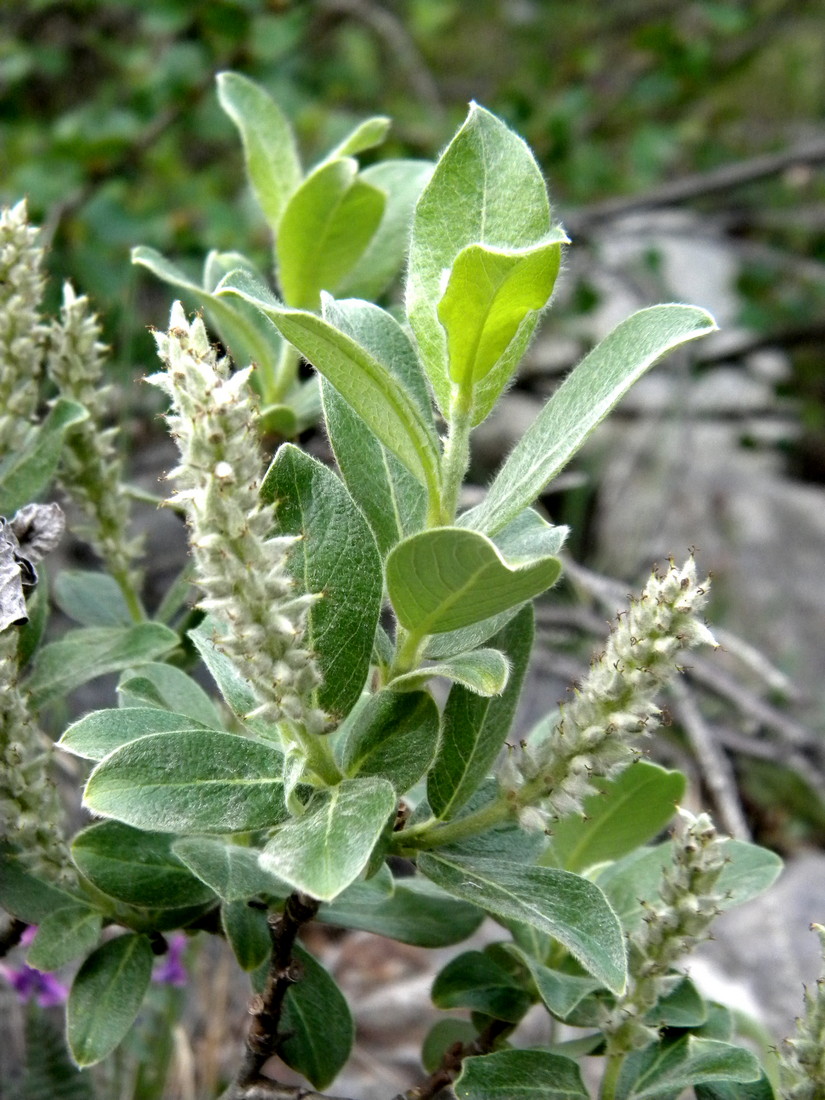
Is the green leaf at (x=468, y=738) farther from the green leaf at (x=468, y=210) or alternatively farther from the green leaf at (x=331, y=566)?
the green leaf at (x=468, y=210)

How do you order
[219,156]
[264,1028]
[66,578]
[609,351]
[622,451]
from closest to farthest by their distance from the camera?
[609,351], [264,1028], [66,578], [219,156], [622,451]

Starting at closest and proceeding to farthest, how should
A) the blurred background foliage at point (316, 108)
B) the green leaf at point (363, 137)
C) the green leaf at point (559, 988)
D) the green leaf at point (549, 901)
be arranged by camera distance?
the green leaf at point (549, 901)
the green leaf at point (559, 988)
the green leaf at point (363, 137)
the blurred background foliage at point (316, 108)

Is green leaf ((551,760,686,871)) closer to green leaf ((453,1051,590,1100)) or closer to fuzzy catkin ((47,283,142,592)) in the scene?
green leaf ((453,1051,590,1100))

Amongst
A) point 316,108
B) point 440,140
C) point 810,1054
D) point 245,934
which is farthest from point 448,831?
point 316,108

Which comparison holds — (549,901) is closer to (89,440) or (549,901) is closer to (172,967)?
(89,440)

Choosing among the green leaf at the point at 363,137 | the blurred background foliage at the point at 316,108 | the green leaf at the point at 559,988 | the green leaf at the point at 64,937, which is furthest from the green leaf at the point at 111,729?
the blurred background foliage at the point at 316,108

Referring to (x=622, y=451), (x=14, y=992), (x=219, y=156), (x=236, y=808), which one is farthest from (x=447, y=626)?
(x=622, y=451)

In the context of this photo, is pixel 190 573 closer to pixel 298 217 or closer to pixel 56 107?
pixel 298 217

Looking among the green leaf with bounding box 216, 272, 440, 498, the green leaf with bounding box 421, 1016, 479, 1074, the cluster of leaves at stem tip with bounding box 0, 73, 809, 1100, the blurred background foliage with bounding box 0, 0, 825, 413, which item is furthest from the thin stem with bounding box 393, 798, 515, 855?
the blurred background foliage with bounding box 0, 0, 825, 413
